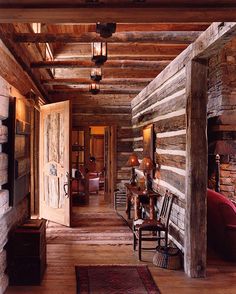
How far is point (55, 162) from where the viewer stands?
7.71 m

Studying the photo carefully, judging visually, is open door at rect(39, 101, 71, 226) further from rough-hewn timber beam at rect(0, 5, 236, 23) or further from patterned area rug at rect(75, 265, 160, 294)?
rough-hewn timber beam at rect(0, 5, 236, 23)

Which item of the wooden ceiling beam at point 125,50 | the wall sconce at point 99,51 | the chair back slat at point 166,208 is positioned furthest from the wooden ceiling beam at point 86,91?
the wall sconce at point 99,51

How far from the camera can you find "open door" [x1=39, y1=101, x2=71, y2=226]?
7371 mm

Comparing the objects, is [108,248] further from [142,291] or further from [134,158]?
[134,158]

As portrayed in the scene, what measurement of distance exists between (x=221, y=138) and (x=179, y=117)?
2.09m

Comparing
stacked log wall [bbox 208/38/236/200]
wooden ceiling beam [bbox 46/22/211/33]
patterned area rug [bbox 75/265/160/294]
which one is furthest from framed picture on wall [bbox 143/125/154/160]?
patterned area rug [bbox 75/265/160/294]

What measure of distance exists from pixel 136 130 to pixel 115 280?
5503 millimetres

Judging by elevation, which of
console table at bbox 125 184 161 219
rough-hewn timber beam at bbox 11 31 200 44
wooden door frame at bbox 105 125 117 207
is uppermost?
rough-hewn timber beam at bbox 11 31 200 44

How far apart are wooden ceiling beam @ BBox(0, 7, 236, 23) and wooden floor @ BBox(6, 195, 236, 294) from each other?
2.99m

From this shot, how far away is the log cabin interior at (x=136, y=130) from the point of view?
11.6 feet

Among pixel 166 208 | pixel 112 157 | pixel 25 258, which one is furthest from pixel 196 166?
pixel 112 157

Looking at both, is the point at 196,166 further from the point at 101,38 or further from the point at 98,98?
the point at 98,98

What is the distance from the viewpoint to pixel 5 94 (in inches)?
159

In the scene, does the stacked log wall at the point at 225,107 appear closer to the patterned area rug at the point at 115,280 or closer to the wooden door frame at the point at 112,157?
the patterned area rug at the point at 115,280
